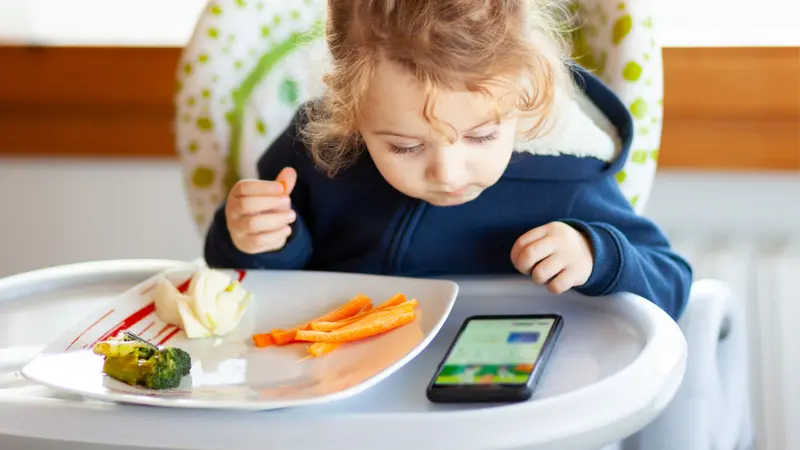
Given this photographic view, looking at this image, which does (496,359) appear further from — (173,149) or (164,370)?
(173,149)

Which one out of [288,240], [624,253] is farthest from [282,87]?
[624,253]

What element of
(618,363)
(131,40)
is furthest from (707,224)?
(131,40)

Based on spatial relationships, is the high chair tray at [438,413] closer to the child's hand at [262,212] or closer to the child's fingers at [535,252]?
the child's fingers at [535,252]

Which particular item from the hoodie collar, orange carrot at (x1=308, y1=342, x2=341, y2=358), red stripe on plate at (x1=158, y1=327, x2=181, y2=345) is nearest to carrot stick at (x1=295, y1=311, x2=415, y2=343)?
orange carrot at (x1=308, y1=342, x2=341, y2=358)

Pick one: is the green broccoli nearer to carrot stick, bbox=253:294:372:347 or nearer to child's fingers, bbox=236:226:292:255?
carrot stick, bbox=253:294:372:347

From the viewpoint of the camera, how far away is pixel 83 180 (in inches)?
64.2

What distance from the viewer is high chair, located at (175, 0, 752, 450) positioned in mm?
973

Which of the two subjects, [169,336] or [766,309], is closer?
[169,336]

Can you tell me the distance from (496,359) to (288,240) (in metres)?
0.31

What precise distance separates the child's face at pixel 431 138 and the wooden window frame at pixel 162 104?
2.04 feet

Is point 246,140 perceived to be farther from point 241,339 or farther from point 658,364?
point 658,364

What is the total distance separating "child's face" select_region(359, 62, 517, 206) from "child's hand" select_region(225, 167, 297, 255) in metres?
0.10

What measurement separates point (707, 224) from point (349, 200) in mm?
632

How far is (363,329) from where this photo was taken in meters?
0.74
